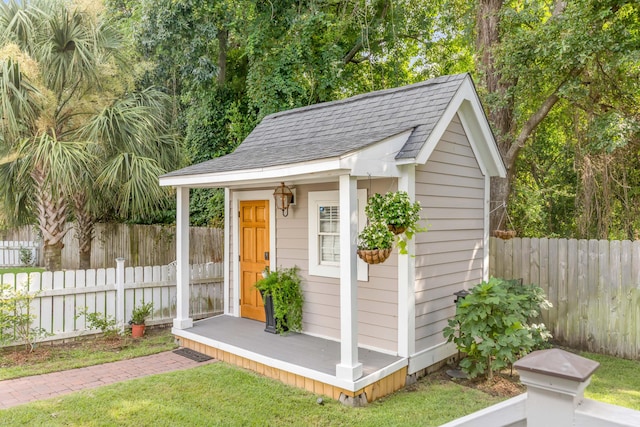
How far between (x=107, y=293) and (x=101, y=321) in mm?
466

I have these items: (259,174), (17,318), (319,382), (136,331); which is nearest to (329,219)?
(259,174)

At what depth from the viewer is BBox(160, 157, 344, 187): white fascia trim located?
4395 millimetres

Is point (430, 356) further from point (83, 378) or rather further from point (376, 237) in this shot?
point (83, 378)

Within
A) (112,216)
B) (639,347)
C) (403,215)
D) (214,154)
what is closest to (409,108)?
(403,215)

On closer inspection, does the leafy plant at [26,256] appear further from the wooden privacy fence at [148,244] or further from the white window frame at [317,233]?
the white window frame at [317,233]

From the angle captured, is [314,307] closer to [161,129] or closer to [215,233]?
[215,233]

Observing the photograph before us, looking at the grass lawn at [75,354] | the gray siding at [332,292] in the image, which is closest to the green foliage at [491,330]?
the gray siding at [332,292]

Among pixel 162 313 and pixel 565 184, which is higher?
pixel 565 184

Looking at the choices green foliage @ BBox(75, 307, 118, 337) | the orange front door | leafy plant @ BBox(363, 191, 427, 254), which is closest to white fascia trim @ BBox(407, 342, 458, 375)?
leafy plant @ BBox(363, 191, 427, 254)

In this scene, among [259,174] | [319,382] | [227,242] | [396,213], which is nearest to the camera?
[396,213]

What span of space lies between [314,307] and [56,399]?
3264 mm

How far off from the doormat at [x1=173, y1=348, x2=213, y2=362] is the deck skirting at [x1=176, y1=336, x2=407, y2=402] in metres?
0.33

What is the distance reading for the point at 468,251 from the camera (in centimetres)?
618

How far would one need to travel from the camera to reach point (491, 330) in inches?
194
